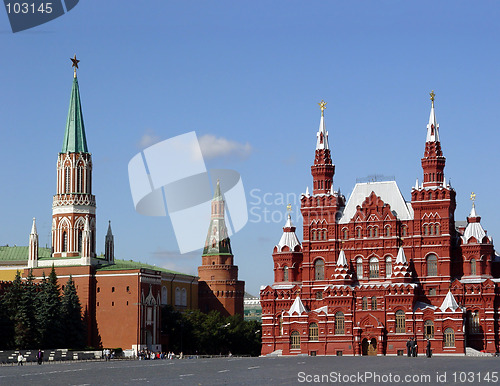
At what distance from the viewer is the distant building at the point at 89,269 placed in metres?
116

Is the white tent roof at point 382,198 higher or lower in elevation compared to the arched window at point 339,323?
higher

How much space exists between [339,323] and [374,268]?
7.50 m

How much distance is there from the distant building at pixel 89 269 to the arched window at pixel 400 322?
30.0 meters

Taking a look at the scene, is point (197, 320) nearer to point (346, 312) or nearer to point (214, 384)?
point (346, 312)

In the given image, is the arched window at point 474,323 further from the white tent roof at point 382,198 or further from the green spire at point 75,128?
the green spire at point 75,128

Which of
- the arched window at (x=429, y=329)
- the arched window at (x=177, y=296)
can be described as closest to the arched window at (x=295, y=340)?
the arched window at (x=429, y=329)

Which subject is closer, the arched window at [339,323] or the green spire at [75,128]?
the arched window at [339,323]

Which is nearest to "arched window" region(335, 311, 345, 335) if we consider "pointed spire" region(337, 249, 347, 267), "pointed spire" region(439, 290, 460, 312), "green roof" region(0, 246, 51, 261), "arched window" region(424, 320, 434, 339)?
"pointed spire" region(337, 249, 347, 267)

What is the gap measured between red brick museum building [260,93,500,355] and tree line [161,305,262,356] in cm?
1400

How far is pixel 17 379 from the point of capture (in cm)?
5212

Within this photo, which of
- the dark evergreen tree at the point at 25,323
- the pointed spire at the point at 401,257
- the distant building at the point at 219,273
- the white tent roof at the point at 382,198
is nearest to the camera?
the dark evergreen tree at the point at 25,323

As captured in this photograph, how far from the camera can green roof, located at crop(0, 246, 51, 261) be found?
13712cm

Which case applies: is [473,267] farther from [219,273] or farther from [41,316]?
[219,273]

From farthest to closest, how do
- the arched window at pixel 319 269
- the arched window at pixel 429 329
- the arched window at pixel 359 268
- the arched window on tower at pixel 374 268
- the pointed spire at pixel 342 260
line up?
the arched window at pixel 319 269, the arched window at pixel 359 268, the arched window on tower at pixel 374 268, the pointed spire at pixel 342 260, the arched window at pixel 429 329
